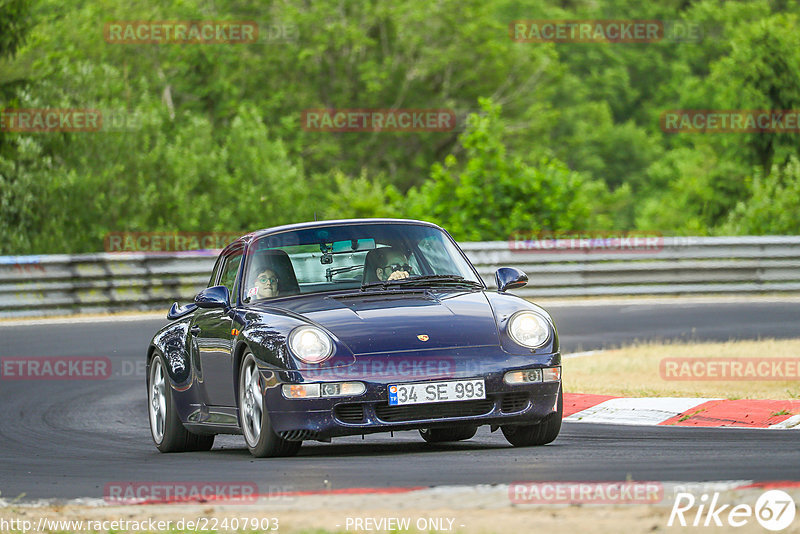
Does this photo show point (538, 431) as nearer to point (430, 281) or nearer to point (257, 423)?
point (430, 281)

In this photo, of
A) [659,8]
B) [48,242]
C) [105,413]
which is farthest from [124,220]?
[659,8]

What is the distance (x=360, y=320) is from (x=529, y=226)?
18996 millimetres

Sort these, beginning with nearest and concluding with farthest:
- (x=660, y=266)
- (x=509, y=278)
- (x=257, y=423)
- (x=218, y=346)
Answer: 1. (x=257, y=423)
2. (x=218, y=346)
3. (x=509, y=278)
4. (x=660, y=266)

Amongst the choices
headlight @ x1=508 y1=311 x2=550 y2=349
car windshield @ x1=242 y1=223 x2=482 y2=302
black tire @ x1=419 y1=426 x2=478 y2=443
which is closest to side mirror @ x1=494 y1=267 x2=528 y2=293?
car windshield @ x1=242 y1=223 x2=482 y2=302

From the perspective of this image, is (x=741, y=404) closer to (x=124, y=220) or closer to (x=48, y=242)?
(x=48, y=242)

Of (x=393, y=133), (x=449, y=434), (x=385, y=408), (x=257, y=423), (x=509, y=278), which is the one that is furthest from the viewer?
(x=393, y=133)

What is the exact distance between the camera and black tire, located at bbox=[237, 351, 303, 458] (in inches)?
322

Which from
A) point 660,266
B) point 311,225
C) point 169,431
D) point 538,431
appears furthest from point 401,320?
point 660,266

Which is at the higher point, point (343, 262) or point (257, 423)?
point (343, 262)

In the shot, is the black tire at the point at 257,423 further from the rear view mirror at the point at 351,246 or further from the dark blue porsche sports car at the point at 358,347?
the rear view mirror at the point at 351,246

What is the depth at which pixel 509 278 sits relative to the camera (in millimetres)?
9305

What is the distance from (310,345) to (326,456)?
723 mm

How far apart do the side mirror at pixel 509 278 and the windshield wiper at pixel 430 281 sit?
0.15 m

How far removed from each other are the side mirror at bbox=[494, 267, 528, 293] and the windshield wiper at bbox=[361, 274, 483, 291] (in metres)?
0.15
